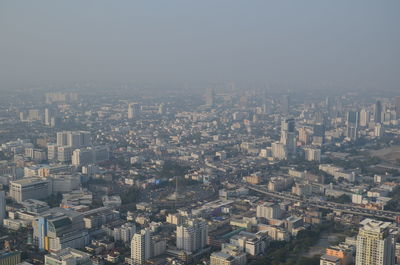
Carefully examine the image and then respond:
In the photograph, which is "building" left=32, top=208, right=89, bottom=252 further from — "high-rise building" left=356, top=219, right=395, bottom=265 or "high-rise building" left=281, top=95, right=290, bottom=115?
"high-rise building" left=281, top=95, right=290, bottom=115

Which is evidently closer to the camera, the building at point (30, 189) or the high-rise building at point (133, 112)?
the building at point (30, 189)

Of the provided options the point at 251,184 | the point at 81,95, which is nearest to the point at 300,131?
the point at 251,184

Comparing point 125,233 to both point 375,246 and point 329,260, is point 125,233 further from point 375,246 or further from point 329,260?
point 375,246

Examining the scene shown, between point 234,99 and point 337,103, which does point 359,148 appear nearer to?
point 337,103

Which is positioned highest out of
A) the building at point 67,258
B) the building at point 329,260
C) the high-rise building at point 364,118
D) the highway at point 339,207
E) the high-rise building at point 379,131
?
the high-rise building at point 364,118

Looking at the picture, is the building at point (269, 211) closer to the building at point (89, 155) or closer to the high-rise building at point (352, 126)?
the building at point (89, 155)

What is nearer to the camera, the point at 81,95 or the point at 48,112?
the point at 48,112

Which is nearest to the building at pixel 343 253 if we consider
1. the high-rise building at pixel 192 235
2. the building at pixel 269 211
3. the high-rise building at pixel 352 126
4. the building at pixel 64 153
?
Result: the high-rise building at pixel 192 235

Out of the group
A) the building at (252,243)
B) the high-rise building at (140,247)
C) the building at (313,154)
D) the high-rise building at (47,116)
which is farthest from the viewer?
the high-rise building at (47,116)

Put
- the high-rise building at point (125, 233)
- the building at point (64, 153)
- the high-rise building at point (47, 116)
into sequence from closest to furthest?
the high-rise building at point (125, 233) → the building at point (64, 153) → the high-rise building at point (47, 116)
